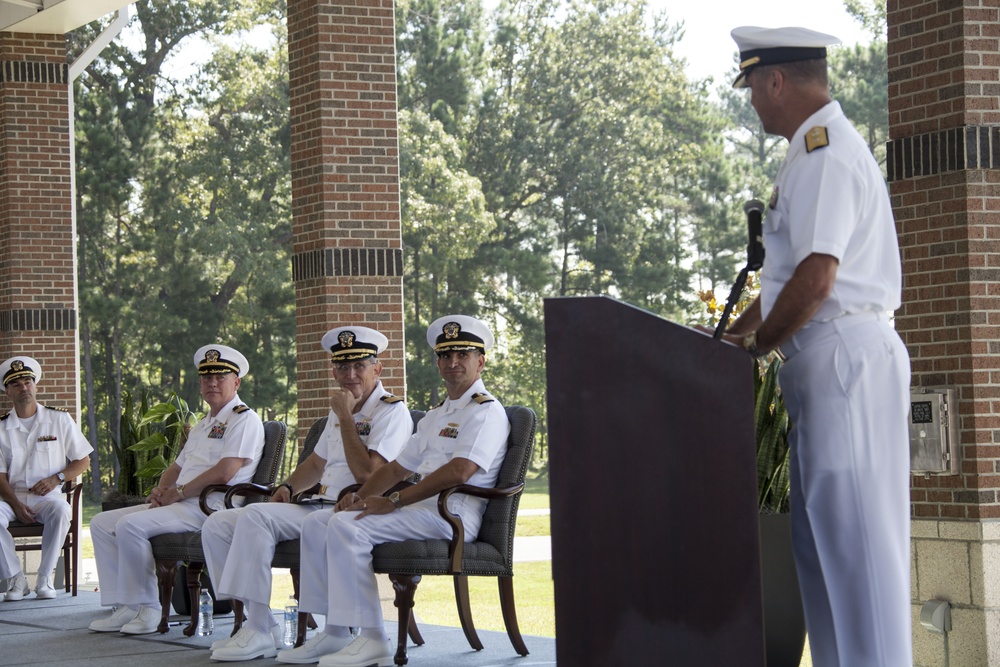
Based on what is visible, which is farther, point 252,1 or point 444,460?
point 252,1

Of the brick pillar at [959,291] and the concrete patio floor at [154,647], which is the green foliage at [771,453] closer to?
the brick pillar at [959,291]

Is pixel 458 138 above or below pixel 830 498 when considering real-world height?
above

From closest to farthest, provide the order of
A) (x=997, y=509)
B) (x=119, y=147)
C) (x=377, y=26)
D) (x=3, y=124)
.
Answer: (x=997, y=509), (x=377, y=26), (x=3, y=124), (x=119, y=147)

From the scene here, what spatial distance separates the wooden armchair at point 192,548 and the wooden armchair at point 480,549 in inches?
54.5

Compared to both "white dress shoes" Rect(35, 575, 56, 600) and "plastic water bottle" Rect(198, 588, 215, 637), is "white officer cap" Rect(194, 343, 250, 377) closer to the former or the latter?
"plastic water bottle" Rect(198, 588, 215, 637)

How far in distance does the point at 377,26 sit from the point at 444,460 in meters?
3.38

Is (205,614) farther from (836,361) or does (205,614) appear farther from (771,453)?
(836,361)

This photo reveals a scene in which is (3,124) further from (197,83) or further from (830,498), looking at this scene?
(197,83)

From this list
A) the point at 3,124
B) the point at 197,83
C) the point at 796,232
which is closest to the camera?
the point at 796,232

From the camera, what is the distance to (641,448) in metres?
2.48

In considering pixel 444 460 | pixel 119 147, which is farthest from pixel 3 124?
pixel 119 147

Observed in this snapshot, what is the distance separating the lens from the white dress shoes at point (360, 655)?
519 centimetres

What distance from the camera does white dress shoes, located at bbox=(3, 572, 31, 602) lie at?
875 cm

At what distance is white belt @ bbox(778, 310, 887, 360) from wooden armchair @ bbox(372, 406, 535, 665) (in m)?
2.63
